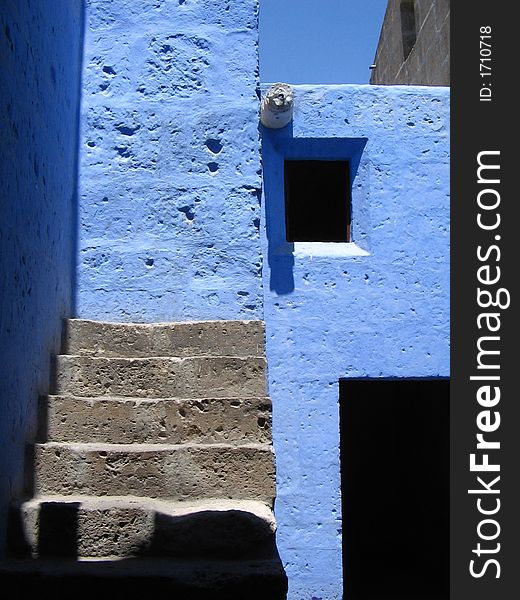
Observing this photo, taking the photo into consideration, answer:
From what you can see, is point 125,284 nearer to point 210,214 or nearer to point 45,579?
point 210,214

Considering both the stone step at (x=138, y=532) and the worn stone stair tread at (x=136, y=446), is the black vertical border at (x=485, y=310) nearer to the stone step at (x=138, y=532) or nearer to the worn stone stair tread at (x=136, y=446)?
the worn stone stair tread at (x=136, y=446)

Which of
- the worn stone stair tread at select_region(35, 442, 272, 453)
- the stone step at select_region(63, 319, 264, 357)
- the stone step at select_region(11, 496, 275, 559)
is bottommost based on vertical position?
the stone step at select_region(11, 496, 275, 559)

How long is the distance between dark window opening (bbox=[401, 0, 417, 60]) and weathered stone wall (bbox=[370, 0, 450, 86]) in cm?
8

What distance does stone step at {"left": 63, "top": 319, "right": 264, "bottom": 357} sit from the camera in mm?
3484

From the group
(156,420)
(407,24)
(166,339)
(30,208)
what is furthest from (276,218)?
(407,24)

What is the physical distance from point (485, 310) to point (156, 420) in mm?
2438

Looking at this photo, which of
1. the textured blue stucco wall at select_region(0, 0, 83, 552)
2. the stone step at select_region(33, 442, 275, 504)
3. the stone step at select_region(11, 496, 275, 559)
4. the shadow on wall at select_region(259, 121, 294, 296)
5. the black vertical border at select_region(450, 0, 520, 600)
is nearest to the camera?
the stone step at select_region(11, 496, 275, 559)

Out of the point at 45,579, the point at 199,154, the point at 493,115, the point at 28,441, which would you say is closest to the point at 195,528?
the point at 45,579

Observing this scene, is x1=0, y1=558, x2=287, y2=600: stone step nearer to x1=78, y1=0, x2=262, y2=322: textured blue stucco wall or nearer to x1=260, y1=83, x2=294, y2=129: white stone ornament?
x1=78, y1=0, x2=262, y2=322: textured blue stucco wall

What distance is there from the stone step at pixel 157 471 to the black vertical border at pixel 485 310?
2.07 m

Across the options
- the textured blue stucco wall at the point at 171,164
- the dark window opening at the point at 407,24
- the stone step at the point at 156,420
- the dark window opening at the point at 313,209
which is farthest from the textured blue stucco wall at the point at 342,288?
the dark window opening at the point at 407,24

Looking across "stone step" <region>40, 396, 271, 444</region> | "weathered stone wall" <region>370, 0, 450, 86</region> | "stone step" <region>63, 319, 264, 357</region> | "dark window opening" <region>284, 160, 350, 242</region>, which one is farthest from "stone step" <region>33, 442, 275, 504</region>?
"weathered stone wall" <region>370, 0, 450, 86</region>

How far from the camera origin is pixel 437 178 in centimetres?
537

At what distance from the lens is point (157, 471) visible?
8.56ft
